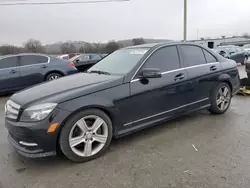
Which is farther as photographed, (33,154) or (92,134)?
(92,134)

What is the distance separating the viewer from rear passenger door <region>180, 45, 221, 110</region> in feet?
12.1

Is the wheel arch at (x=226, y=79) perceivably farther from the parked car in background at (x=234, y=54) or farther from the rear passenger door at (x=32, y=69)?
the parked car in background at (x=234, y=54)

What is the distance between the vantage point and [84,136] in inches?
104

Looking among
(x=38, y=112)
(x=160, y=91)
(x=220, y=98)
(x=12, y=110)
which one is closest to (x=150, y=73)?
(x=160, y=91)

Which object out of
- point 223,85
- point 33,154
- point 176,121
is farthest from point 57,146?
point 223,85

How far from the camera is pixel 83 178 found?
234cm

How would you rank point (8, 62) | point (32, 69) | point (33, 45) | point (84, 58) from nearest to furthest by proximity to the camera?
1. point (8, 62)
2. point (32, 69)
3. point (84, 58)
4. point (33, 45)

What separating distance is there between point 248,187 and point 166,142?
126cm

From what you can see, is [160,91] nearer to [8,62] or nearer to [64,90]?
[64,90]

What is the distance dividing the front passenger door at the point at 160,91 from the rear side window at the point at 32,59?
5417mm

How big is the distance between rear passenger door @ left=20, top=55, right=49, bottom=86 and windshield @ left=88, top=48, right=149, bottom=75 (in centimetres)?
411

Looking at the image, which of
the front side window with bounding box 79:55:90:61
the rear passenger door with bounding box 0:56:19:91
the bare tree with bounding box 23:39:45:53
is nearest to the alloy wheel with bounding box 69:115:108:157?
the rear passenger door with bounding box 0:56:19:91

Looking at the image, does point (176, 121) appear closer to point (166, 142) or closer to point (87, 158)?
point (166, 142)

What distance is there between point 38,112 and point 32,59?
564cm
